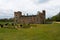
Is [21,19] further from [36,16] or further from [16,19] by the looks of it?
[36,16]

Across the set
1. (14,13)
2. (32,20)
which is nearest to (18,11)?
(14,13)

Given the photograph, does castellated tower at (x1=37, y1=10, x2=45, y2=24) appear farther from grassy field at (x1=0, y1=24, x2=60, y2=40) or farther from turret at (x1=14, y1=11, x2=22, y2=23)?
grassy field at (x1=0, y1=24, x2=60, y2=40)

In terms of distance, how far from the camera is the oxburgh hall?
230ft

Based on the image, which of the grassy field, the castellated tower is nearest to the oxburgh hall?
the castellated tower

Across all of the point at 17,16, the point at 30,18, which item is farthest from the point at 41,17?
the point at 17,16

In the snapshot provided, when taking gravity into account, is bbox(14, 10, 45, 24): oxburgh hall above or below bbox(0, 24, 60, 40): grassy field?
above

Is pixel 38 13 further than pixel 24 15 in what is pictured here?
No

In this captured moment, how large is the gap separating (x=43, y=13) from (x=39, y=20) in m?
4.03

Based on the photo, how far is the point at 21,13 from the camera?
74062 mm

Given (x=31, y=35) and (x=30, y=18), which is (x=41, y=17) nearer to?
(x=30, y=18)

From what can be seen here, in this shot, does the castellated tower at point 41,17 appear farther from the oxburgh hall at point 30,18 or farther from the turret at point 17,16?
the turret at point 17,16

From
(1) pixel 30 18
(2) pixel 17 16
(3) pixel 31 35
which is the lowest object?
(3) pixel 31 35

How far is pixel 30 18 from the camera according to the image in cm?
7106

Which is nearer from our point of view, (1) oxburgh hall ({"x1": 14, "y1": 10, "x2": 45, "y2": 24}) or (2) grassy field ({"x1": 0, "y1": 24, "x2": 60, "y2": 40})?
(2) grassy field ({"x1": 0, "y1": 24, "x2": 60, "y2": 40})
